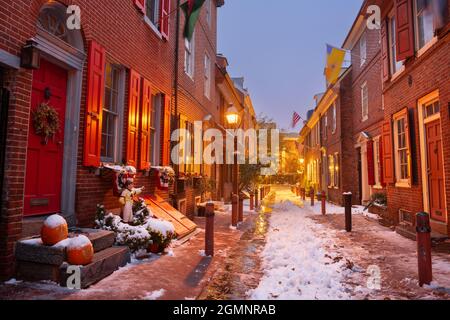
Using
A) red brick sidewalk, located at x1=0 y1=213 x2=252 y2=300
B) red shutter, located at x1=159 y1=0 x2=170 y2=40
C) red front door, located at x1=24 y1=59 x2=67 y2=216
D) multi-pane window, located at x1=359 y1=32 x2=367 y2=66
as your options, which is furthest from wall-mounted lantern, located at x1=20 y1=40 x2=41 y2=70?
multi-pane window, located at x1=359 y1=32 x2=367 y2=66

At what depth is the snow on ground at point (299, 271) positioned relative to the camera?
389cm

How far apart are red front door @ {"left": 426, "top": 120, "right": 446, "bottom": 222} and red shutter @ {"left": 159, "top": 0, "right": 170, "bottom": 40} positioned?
6994mm

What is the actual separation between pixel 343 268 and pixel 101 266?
139 inches

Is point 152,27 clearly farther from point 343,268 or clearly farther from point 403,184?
point 403,184

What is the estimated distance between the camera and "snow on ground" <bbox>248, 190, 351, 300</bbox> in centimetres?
389

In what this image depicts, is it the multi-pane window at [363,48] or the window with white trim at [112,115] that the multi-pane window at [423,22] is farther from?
the multi-pane window at [363,48]

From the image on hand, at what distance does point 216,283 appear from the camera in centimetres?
436

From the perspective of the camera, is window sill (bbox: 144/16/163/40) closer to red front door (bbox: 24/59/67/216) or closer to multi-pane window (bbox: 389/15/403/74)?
red front door (bbox: 24/59/67/216)

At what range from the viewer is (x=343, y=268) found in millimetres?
5074

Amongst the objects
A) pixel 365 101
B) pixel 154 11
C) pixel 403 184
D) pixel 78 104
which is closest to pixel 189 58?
pixel 154 11

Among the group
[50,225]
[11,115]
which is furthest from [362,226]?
[11,115]

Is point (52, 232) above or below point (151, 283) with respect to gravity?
above

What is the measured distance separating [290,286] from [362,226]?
6.55 meters
